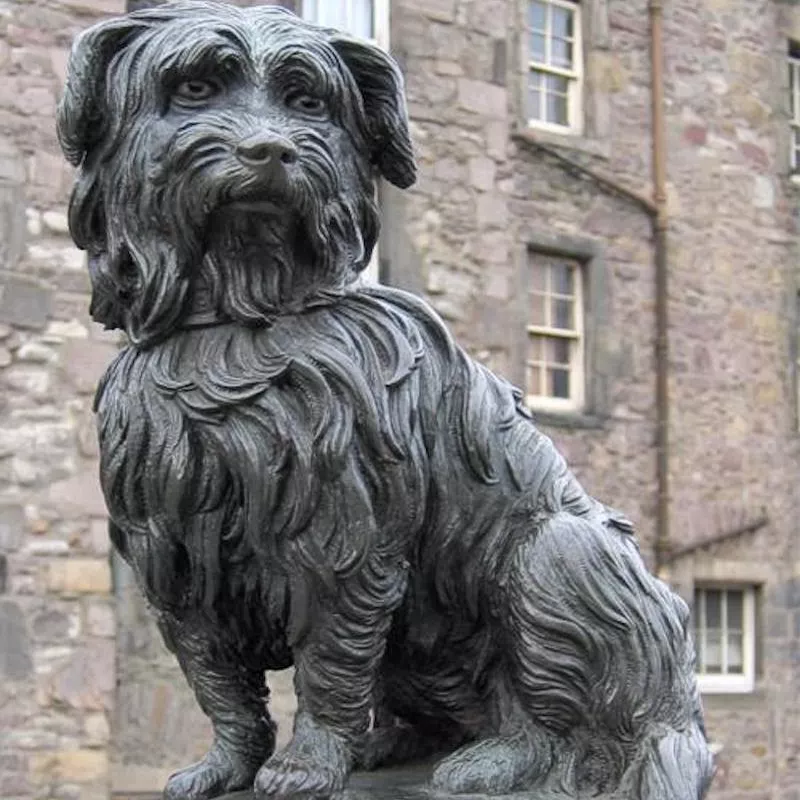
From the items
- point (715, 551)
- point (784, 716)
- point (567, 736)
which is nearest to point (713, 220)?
point (715, 551)

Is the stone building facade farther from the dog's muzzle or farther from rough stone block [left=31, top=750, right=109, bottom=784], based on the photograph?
the dog's muzzle

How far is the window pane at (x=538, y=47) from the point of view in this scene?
1493cm

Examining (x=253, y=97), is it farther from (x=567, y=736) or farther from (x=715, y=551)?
(x=715, y=551)

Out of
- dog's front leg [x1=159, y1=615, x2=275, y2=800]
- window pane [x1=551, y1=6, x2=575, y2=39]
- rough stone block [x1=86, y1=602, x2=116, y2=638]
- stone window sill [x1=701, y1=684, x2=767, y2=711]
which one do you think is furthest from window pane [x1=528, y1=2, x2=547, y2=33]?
dog's front leg [x1=159, y1=615, x2=275, y2=800]

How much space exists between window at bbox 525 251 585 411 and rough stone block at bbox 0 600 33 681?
558 centimetres

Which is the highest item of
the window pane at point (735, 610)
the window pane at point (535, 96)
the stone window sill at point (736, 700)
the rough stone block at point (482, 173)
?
the window pane at point (535, 96)

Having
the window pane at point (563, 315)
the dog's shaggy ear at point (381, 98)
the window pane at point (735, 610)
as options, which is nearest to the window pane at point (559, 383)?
the window pane at point (563, 315)

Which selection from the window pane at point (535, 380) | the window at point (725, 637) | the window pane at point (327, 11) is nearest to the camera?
the window pane at point (327, 11)

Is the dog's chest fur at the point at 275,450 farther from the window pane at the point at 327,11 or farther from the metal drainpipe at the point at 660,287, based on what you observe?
the metal drainpipe at the point at 660,287

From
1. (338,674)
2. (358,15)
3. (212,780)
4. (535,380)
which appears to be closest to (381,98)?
(338,674)

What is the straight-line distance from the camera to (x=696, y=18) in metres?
15.8

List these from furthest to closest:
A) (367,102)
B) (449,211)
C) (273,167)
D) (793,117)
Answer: (793,117)
(449,211)
(367,102)
(273,167)

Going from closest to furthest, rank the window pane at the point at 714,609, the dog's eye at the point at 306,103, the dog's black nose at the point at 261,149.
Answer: the dog's black nose at the point at 261,149 → the dog's eye at the point at 306,103 → the window pane at the point at 714,609

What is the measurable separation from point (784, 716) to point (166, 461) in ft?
44.4
